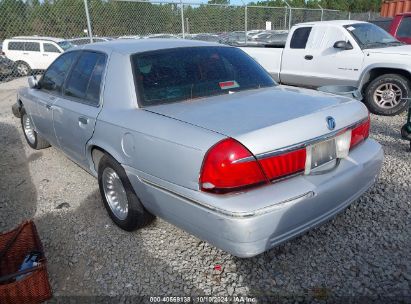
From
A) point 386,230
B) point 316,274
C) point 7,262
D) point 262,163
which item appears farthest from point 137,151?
point 386,230

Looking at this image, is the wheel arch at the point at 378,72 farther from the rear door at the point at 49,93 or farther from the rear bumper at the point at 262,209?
the rear door at the point at 49,93

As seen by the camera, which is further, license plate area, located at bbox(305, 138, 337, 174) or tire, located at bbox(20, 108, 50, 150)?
tire, located at bbox(20, 108, 50, 150)

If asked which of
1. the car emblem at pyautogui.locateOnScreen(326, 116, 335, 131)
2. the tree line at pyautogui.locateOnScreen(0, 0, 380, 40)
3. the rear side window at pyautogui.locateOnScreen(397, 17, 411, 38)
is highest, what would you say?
the tree line at pyautogui.locateOnScreen(0, 0, 380, 40)

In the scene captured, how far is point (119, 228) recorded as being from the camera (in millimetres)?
3082

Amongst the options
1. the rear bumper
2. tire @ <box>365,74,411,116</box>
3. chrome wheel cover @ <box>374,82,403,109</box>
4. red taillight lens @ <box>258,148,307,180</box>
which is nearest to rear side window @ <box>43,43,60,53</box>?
tire @ <box>365,74,411,116</box>

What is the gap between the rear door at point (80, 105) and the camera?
2977 mm

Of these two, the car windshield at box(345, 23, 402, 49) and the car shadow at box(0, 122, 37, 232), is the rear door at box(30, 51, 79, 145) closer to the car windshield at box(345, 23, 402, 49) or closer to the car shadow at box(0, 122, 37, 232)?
the car shadow at box(0, 122, 37, 232)

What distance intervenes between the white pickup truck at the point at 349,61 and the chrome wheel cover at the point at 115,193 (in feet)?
16.8

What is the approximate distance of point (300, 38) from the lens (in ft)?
23.6

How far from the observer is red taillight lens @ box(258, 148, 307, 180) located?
2.02 meters

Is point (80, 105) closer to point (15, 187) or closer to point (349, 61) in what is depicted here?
point (15, 187)

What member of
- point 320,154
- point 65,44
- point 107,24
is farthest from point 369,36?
point 65,44

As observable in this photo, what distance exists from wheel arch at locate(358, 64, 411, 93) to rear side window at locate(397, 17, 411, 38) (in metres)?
2.92

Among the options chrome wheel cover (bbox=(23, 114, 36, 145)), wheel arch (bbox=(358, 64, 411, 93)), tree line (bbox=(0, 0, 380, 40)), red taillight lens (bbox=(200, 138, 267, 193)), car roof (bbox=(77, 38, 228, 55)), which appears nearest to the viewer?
red taillight lens (bbox=(200, 138, 267, 193))
